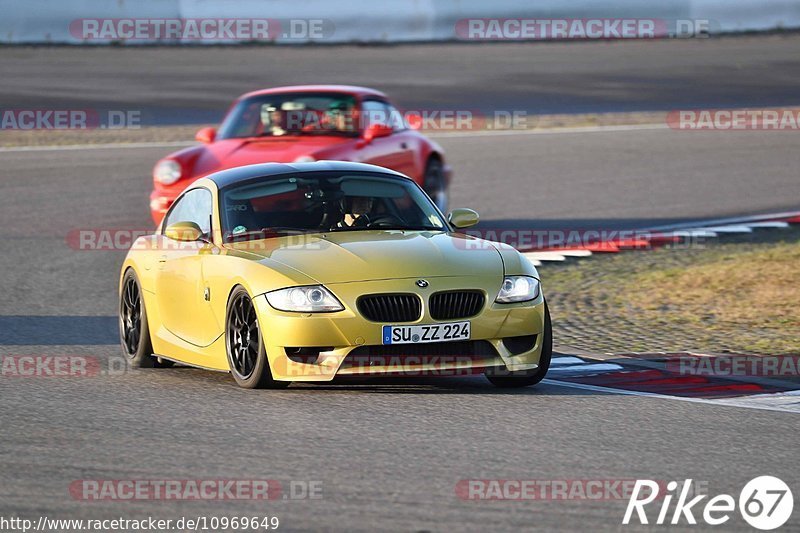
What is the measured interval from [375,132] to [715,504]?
10323 mm

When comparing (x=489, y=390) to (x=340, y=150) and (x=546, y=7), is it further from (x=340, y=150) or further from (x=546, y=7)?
(x=546, y=7)

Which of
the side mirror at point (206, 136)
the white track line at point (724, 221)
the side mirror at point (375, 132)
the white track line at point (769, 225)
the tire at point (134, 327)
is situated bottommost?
the white track line at point (724, 221)

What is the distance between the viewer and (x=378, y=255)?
333 inches

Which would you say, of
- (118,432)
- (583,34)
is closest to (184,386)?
(118,432)

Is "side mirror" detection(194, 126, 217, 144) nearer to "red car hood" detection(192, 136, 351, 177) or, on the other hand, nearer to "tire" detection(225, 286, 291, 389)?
"red car hood" detection(192, 136, 351, 177)

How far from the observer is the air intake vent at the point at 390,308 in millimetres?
8102

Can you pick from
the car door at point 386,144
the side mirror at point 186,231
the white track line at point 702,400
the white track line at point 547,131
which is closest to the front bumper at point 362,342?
the white track line at point 702,400

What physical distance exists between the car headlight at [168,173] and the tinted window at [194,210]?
4328mm

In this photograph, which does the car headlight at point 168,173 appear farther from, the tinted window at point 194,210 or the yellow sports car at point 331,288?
the yellow sports car at point 331,288

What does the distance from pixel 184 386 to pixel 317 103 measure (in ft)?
24.8

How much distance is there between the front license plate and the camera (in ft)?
26.3

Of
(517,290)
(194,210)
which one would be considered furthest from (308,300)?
(194,210)

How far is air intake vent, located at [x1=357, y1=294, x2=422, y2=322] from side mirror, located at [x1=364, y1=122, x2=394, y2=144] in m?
7.67

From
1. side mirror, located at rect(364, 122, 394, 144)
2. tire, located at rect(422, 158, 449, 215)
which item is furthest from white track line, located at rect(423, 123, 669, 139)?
side mirror, located at rect(364, 122, 394, 144)
